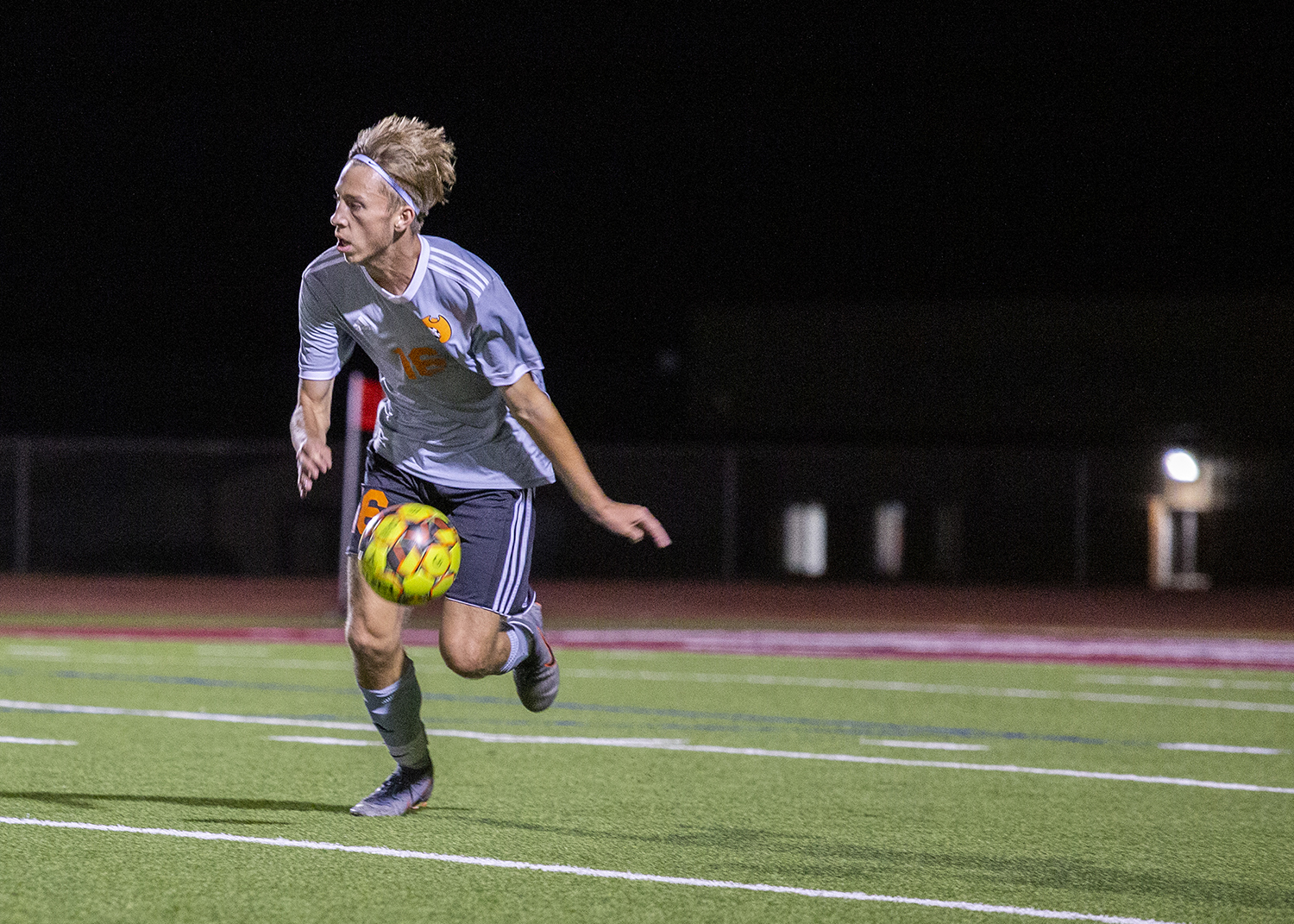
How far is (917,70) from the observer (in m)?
33.5

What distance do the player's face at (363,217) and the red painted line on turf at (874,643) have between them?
11.1 m

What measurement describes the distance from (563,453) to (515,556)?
Answer: 27.8 inches

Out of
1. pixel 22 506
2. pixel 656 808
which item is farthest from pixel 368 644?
pixel 22 506

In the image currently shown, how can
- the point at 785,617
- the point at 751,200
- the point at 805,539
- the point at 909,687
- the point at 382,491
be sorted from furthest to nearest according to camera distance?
the point at 751,200 → the point at 805,539 → the point at 785,617 → the point at 909,687 → the point at 382,491

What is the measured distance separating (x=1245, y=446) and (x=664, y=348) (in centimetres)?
1433

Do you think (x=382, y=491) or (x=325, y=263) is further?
(x=382, y=491)

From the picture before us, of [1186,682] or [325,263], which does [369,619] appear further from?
[1186,682]

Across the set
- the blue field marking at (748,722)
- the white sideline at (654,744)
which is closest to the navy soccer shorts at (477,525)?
the white sideline at (654,744)

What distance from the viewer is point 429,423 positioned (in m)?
6.57

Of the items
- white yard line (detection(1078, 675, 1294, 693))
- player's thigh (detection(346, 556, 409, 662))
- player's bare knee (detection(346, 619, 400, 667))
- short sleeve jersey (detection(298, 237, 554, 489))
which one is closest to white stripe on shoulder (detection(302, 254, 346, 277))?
short sleeve jersey (detection(298, 237, 554, 489))

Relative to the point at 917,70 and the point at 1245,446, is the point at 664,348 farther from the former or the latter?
the point at 1245,446

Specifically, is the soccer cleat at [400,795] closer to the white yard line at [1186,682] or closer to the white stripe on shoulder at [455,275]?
the white stripe on shoulder at [455,275]

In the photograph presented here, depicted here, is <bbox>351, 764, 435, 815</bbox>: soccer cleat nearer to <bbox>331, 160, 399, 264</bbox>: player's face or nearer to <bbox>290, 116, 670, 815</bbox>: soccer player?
<bbox>290, 116, 670, 815</bbox>: soccer player

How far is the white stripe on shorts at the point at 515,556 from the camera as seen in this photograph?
6664 millimetres
